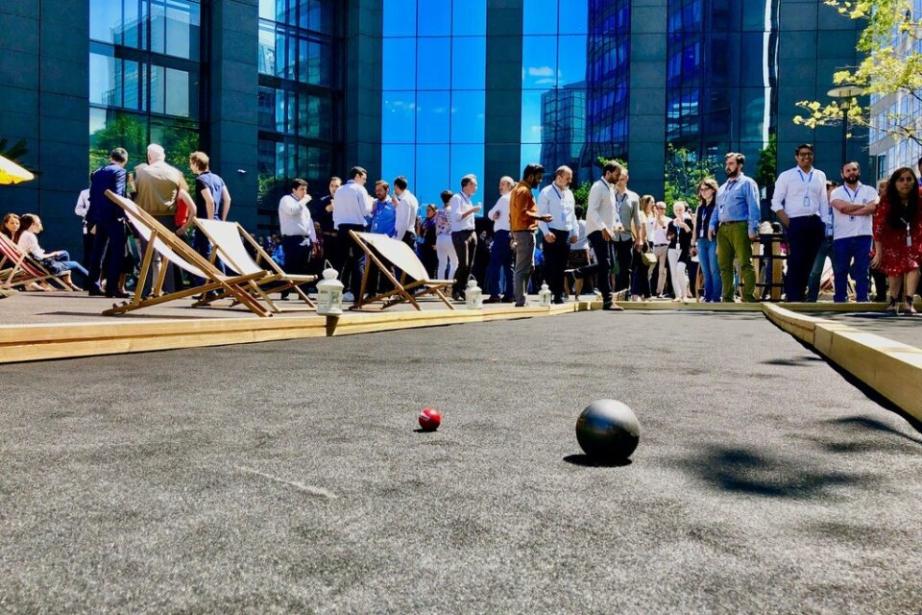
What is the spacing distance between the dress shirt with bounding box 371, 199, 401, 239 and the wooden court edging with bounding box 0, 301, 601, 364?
14.2 ft

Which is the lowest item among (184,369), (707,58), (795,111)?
(184,369)

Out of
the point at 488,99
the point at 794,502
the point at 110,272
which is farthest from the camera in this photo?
the point at 488,99

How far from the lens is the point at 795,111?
29078mm

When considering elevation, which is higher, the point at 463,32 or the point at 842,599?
the point at 463,32

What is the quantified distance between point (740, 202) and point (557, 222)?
8.54 feet

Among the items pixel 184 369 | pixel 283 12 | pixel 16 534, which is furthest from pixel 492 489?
pixel 283 12

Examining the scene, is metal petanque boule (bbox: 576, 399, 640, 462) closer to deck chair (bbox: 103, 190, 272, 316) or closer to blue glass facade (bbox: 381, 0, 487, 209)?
deck chair (bbox: 103, 190, 272, 316)

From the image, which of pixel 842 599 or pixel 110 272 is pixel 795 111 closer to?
pixel 110 272

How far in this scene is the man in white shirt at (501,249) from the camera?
1283 cm

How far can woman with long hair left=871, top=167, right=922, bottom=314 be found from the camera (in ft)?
31.6

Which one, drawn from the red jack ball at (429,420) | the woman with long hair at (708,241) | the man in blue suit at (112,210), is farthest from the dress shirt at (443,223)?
the red jack ball at (429,420)

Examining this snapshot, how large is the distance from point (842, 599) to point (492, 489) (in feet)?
3.16

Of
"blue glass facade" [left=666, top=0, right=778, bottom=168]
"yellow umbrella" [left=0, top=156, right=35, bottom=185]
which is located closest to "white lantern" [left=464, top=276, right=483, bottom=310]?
"yellow umbrella" [left=0, top=156, right=35, bottom=185]

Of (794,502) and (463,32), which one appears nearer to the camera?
(794,502)
